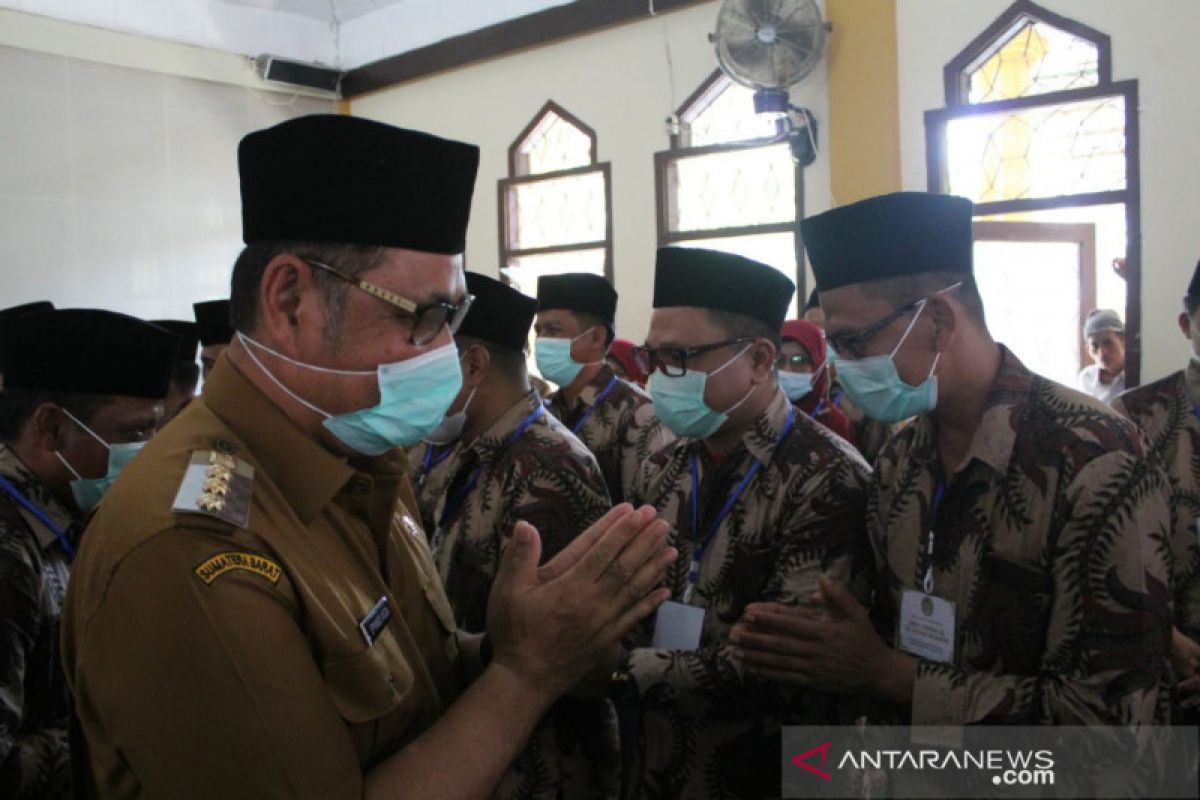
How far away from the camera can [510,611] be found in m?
1.32

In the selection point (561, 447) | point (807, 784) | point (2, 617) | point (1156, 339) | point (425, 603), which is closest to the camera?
point (807, 784)

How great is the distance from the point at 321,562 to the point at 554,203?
6.92 m

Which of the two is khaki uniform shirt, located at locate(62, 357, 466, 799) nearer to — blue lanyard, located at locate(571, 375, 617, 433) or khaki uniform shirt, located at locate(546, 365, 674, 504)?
khaki uniform shirt, located at locate(546, 365, 674, 504)

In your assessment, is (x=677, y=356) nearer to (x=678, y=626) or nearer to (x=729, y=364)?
(x=729, y=364)

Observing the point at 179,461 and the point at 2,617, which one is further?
the point at 2,617

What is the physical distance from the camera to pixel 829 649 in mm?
1811

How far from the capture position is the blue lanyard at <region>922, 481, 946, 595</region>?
6.09ft

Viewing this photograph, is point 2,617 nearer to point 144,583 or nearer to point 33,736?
point 33,736

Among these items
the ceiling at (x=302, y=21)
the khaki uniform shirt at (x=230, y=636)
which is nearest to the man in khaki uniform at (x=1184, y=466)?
the khaki uniform shirt at (x=230, y=636)

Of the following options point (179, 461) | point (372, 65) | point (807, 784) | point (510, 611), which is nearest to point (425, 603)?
point (510, 611)

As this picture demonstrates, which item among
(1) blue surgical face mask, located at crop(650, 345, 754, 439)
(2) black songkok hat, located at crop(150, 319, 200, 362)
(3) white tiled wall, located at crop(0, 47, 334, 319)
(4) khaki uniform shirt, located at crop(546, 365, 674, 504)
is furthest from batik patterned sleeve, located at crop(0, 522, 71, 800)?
(3) white tiled wall, located at crop(0, 47, 334, 319)

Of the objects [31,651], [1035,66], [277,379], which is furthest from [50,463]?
[1035,66]

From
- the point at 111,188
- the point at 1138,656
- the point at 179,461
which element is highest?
the point at 111,188

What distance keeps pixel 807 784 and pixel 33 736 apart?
1.65 metres
